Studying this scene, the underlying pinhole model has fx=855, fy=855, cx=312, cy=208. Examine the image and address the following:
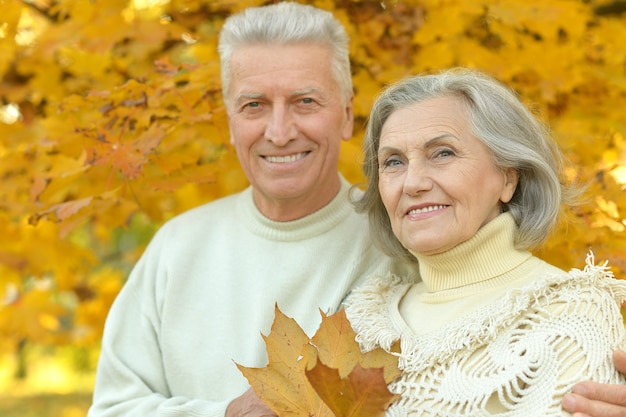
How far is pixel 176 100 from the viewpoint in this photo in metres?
2.74

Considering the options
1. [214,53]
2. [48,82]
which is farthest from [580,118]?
[48,82]

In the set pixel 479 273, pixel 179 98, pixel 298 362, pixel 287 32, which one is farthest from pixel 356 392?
pixel 179 98

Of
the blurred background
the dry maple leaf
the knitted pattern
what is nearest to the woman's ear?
the knitted pattern

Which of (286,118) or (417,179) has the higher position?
(417,179)

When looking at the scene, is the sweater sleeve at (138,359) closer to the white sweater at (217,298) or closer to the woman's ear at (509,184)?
the white sweater at (217,298)

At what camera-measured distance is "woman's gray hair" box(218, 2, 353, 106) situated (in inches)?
98.7

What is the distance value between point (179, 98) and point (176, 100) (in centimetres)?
1

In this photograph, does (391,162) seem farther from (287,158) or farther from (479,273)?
(287,158)

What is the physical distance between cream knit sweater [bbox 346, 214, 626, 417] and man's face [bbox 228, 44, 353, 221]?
0.62 metres

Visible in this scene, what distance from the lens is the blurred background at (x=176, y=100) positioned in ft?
8.68

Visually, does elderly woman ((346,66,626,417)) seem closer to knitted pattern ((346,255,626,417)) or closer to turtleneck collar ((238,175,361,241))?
knitted pattern ((346,255,626,417))

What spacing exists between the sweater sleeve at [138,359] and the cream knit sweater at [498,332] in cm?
69

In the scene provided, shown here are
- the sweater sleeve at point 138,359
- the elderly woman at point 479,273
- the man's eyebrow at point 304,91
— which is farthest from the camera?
the man's eyebrow at point 304,91

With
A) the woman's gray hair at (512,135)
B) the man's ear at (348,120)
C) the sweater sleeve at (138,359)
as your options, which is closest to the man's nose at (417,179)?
the woman's gray hair at (512,135)
